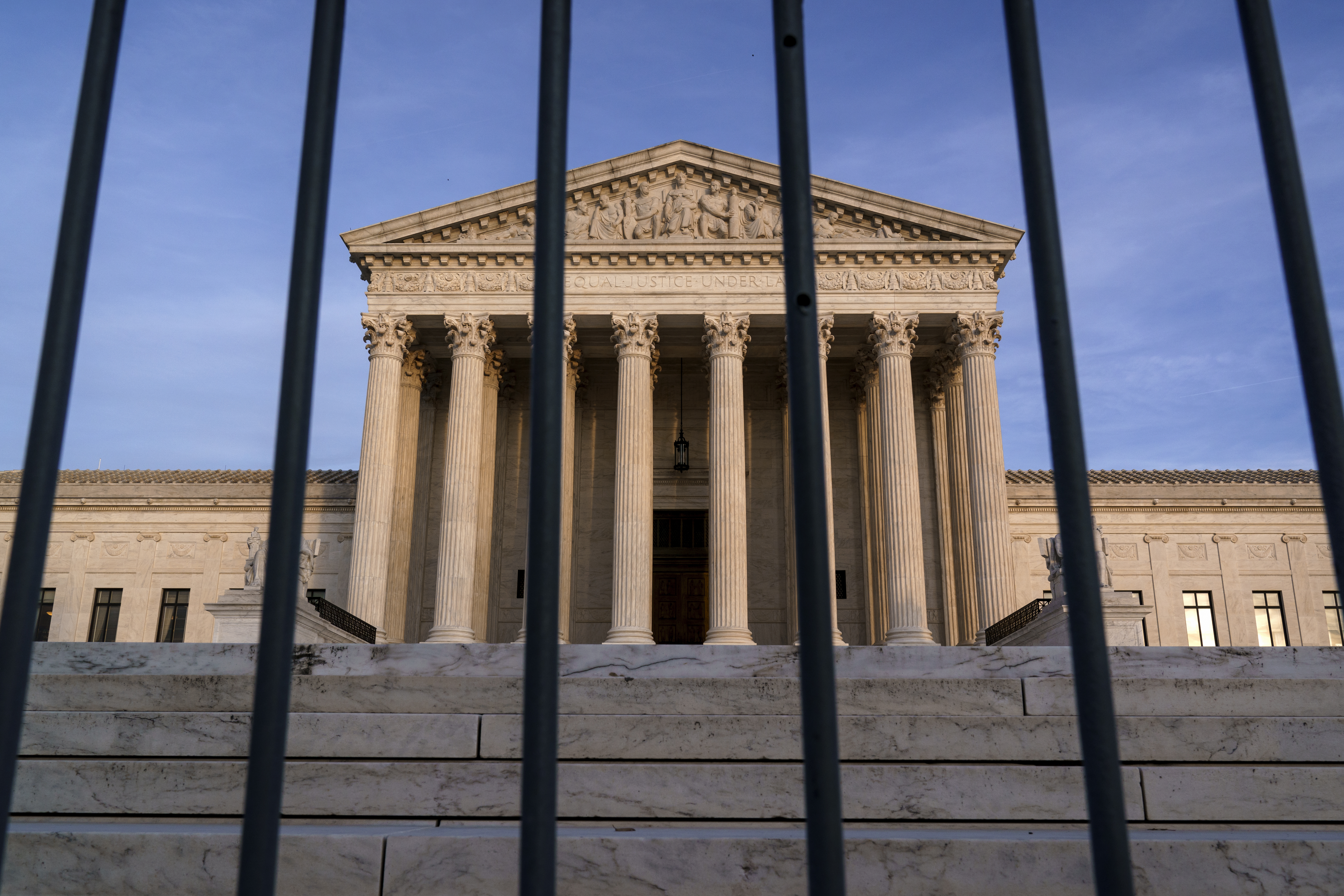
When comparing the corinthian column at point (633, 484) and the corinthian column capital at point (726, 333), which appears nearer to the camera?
the corinthian column at point (633, 484)

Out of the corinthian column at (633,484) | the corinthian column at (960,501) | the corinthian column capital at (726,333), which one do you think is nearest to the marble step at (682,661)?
the corinthian column at (633,484)

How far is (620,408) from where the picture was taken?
32.3 meters

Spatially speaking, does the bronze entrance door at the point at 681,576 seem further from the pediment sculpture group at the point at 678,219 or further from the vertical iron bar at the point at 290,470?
the vertical iron bar at the point at 290,470

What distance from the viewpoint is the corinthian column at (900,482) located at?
100 ft

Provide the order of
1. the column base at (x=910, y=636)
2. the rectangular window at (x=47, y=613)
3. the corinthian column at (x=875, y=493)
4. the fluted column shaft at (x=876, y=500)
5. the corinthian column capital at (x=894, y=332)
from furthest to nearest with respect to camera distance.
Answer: the rectangular window at (x=47, y=613)
the corinthian column at (x=875, y=493)
the corinthian column capital at (x=894, y=332)
the fluted column shaft at (x=876, y=500)
the column base at (x=910, y=636)

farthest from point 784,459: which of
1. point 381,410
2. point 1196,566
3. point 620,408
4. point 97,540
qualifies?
point 97,540

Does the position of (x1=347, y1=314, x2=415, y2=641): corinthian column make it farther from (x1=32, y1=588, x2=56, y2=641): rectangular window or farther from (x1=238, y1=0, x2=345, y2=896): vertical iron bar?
(x1=238, y1=0, x2=345, y2=896): vertical iron bar

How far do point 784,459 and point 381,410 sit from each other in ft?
43.0

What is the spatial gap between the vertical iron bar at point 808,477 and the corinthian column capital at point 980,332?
30438 mm

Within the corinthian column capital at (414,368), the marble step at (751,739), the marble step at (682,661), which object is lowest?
the marble step at (751,739)

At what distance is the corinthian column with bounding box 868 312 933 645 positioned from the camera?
30.6 metres

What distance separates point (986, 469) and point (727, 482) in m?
7.72

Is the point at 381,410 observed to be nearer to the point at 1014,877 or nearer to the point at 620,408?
the point at 620,408

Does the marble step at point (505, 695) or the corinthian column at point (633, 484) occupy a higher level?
the corinthian column at point (633, 484)
